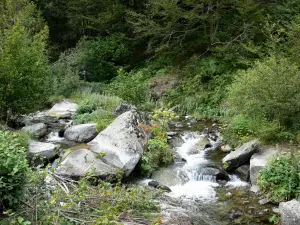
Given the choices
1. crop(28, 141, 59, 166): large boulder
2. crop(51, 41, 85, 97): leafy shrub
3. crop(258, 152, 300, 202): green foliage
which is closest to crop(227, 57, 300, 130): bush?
crop(258, 152, 300, 202): green foliage

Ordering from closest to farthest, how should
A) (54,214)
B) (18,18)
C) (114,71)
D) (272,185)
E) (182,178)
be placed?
1. (54,214)
2. (272,185)
3. (182,178)
4. (18,18)
5. (114,71)

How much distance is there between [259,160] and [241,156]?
650mm

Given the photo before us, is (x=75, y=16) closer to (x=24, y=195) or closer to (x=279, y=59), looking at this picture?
(x=279, y=59)

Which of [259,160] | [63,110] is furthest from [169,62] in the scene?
[259,160]

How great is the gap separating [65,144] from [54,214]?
613 centimetres

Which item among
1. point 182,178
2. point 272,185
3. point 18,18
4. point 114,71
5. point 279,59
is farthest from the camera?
point 114,71

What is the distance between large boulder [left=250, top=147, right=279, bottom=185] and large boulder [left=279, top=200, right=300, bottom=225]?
72.9 inches

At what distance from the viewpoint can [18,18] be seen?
17312 mm

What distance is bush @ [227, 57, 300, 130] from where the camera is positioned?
8.83 m

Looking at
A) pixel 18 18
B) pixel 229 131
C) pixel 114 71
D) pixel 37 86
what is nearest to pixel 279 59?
pixel 229 131

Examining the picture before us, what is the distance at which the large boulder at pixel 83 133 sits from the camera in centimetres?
1075

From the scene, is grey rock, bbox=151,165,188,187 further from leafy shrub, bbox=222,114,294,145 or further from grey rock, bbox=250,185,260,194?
leafy shrub, bbox=222,114,294,145

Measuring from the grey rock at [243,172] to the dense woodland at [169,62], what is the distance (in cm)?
81

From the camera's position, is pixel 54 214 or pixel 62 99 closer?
pixel 54 214
